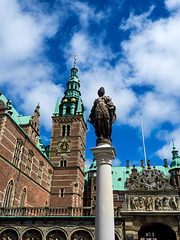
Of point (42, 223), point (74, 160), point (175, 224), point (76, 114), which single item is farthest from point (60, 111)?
point (175, 224)

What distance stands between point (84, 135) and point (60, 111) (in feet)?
20.5

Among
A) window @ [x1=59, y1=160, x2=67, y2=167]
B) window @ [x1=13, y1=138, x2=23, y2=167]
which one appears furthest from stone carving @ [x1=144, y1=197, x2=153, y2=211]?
window @ [x1=59, y1=160, x2=67, y2=167]

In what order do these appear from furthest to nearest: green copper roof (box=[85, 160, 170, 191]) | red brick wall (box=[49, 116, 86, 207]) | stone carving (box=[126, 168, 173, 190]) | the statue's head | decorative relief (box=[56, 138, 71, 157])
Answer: green copper roof (box=[85, 160, 170, 191]) < decorative relief (box=[56, 138, 71, 157]) < red brick wall (box=[49, 116, 86, 207]) < stone carving (box=[126, 168, 173, 190]) < the statue's head

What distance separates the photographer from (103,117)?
6699 millimetres

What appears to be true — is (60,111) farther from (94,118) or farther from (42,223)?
(94,118)

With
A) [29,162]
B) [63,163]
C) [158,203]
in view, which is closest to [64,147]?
[63,163]

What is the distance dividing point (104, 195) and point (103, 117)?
7.38ft

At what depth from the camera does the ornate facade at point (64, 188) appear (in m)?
13.1

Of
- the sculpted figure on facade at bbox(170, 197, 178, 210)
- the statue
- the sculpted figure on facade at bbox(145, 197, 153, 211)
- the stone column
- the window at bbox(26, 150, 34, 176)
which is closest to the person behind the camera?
the stone column

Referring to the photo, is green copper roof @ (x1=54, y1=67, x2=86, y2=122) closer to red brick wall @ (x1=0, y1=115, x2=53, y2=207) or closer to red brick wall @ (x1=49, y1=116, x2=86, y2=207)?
red brick wall @ (x1=49, y1=116, x2=86, y2=207)

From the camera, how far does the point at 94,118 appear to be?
6898mm

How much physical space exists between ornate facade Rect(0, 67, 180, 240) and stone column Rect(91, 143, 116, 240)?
826 centimetres

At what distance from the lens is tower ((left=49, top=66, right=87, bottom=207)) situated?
32906mm

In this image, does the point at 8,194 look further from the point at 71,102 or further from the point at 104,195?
the point at 71,102
